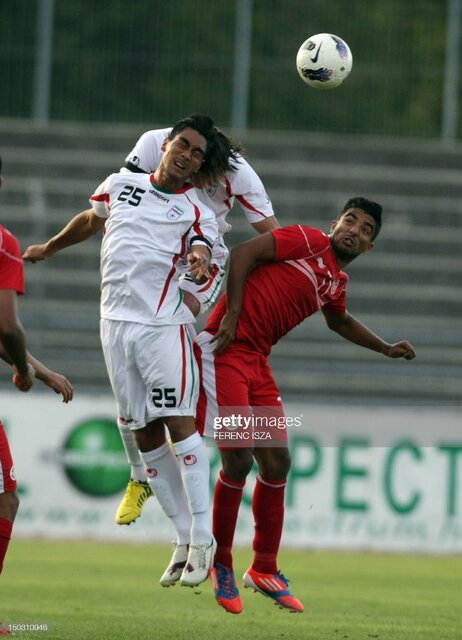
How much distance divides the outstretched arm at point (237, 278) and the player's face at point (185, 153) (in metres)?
0.58

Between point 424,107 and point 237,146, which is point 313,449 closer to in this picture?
point 424,107

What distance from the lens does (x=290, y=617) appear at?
397 inches

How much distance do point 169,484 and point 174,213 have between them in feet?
5.21

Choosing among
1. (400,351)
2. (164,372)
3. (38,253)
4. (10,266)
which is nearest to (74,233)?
(38,253)

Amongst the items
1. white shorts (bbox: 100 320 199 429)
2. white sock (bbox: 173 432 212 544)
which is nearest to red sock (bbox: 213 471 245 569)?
Result: white sock (bbox: 173 432 212 544)

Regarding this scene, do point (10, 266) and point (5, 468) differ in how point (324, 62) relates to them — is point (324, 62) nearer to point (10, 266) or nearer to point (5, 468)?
point (10, 266)

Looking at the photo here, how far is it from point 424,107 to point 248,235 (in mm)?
3027

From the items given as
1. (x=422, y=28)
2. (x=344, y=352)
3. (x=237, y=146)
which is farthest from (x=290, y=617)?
(x=422, y=28)

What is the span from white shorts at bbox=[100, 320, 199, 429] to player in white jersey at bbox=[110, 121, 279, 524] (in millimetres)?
367

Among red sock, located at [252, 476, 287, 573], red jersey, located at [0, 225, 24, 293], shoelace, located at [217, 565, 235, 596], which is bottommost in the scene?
shoelace, located at [217, 565, 235, 596]

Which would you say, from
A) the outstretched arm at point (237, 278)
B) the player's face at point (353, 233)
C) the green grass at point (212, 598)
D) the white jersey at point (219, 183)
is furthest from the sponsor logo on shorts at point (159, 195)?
the green grass at point (212, 598)

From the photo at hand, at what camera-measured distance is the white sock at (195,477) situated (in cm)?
808

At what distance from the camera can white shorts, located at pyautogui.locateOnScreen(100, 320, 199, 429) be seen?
314 inches

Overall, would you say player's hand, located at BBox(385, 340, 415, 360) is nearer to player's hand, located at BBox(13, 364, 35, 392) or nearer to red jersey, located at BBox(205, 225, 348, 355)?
red jersey, located at BBox(205, 225, 348, 355)
